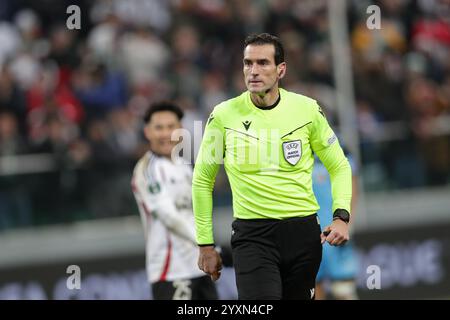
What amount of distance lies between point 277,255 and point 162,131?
2322 mm

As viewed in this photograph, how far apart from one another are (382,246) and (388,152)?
1.23 metres

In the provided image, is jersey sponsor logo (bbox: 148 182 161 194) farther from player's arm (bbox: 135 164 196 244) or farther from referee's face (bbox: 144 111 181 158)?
referee's face (bbox: 144 111 181 158)

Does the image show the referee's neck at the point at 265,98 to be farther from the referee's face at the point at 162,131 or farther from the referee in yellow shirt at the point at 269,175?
the referee's face at the point at 162,131

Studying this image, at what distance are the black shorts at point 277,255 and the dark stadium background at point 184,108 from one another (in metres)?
3.89

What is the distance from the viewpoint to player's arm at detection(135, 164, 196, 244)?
906cm

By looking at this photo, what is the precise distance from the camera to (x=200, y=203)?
7711 millimetres

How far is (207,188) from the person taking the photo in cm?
771

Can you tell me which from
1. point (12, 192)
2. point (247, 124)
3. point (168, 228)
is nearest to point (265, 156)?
point (247, 124)

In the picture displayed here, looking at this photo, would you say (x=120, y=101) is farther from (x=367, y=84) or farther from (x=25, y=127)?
(x=367, y=84)

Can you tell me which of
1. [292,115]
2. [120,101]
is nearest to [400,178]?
[120,101]

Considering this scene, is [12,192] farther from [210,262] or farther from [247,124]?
[247,124]

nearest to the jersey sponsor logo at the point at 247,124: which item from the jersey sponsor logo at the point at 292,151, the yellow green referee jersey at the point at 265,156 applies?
the yellow green referee jersey at the point at 265,156

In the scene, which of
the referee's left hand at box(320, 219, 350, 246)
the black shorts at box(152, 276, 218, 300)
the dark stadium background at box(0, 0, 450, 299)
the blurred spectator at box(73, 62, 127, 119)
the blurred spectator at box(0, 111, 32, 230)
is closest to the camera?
the referee's left hand at box(320, 219, 350, 246)

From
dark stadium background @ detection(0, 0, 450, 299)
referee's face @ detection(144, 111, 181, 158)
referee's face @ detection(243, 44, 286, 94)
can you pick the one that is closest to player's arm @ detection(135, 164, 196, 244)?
referee's face @ detection(144, 111, 181, 158)
